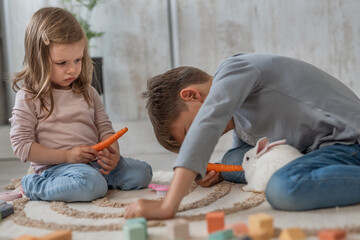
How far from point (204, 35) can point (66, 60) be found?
149 centimetres

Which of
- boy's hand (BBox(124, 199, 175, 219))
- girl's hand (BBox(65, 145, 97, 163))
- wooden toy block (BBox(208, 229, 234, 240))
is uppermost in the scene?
wooden toy block (BBox(208, 229, 234, 240))

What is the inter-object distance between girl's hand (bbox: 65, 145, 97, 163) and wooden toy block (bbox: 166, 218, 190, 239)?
0.60m

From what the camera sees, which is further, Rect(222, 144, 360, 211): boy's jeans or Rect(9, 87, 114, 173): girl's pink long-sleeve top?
Rect(9, 87, 114, 173): girl's pink long-sleeve top

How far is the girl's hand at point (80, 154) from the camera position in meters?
1.38

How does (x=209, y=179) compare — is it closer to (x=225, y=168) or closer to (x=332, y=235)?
(x=225, y=168)

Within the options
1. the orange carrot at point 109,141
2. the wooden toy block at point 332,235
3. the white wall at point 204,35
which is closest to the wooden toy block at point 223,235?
the wooden toy block at point 332,235

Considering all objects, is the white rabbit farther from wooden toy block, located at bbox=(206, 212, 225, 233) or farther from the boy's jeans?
wooden toy block, located at bbox=(206, 212, 225, 233)

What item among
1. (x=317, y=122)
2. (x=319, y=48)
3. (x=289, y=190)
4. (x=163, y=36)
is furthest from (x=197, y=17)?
(x=289, y=190)

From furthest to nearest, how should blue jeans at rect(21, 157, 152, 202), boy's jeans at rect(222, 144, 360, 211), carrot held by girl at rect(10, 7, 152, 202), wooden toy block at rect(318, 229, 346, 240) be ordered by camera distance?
carrot held by girl at rect(10, 7, 152, 202)
blue jeans at rect(21, 157, 152, 202)
boy's jeans at rect(222, 144, 360, 211)
wooden toy block at rect(318, 229, 346, 240)

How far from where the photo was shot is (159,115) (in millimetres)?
1163

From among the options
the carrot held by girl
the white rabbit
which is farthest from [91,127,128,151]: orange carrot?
the white rabbit

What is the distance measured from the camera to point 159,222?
0.93m

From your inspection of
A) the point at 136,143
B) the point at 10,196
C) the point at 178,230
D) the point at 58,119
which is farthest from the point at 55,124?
the point at 136,143

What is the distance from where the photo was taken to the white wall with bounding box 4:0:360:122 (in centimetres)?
266
